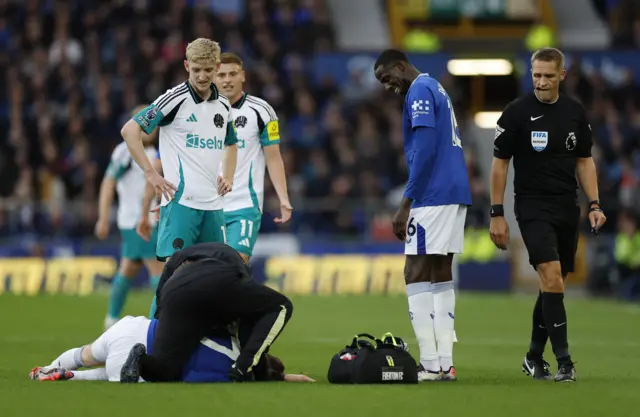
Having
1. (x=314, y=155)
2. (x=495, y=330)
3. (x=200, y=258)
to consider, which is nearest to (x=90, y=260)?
(x=314, y=155)

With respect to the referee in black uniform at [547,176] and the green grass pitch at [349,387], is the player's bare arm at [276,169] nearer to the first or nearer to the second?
the green grass pitch at [349,387]

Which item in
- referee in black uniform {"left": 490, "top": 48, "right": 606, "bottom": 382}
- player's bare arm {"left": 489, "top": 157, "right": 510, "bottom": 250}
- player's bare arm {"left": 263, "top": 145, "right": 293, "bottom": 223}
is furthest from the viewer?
player's bare arm {"left": 263, "top": 145, "right": 293, "bottom": 223}

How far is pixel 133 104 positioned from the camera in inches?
1102

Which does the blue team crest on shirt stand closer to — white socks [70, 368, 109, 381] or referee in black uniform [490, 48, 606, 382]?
referee in black uniform [490, 48, 606, 382]

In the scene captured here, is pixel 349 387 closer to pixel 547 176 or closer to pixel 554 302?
pixel 554 302

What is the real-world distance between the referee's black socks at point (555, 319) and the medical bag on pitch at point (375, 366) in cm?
112

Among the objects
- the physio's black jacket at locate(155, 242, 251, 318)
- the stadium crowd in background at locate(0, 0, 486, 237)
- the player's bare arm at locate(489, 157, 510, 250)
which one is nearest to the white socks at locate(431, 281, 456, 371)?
the player's bare arm at locate(489, 157, 510, 250)

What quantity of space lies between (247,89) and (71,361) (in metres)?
19.8

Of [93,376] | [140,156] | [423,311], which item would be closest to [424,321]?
[423,311]

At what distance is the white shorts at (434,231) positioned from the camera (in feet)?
30.5

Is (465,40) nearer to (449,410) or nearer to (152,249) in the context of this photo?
(152,249)

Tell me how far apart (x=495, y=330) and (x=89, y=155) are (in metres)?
14.1

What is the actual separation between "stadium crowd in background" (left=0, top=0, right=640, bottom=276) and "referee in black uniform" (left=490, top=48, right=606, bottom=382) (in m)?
15.6

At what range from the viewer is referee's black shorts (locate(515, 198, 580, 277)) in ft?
30.3
